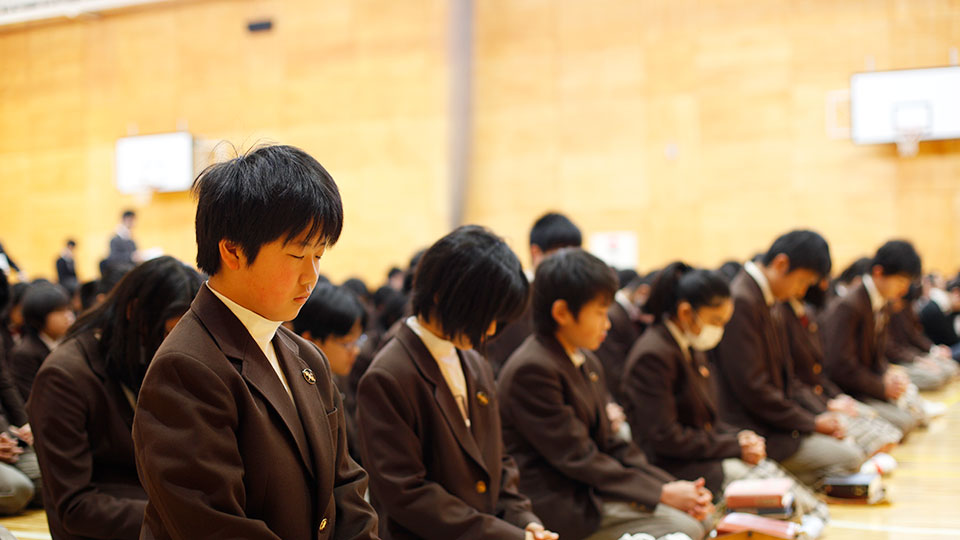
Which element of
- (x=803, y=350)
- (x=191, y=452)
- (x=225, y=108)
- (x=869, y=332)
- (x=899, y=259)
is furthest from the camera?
(x=225, y=108)

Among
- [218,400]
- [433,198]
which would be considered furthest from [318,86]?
[218,400]

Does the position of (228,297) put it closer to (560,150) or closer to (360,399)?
(360,399)

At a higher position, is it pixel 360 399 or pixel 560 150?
pixel 560 150

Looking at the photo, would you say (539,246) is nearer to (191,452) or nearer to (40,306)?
(40,306)

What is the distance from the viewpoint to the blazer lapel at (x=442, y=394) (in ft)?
8.27

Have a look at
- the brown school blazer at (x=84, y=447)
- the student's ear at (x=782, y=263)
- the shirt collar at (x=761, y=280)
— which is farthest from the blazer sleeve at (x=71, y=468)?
the student's ear at (x=782, y=263)

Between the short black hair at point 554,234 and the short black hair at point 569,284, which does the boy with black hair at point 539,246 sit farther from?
the short black hair at point 569,284

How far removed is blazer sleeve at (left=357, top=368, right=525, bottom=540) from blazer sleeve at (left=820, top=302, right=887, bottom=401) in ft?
13.7

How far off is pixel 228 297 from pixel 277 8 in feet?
43.1

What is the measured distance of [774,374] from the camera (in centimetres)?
488

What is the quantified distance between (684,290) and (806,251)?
1229 millimetres

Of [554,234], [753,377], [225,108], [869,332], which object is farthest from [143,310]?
[225,108]

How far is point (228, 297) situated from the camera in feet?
5.35

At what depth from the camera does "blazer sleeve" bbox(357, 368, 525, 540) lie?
2420 millimetres
